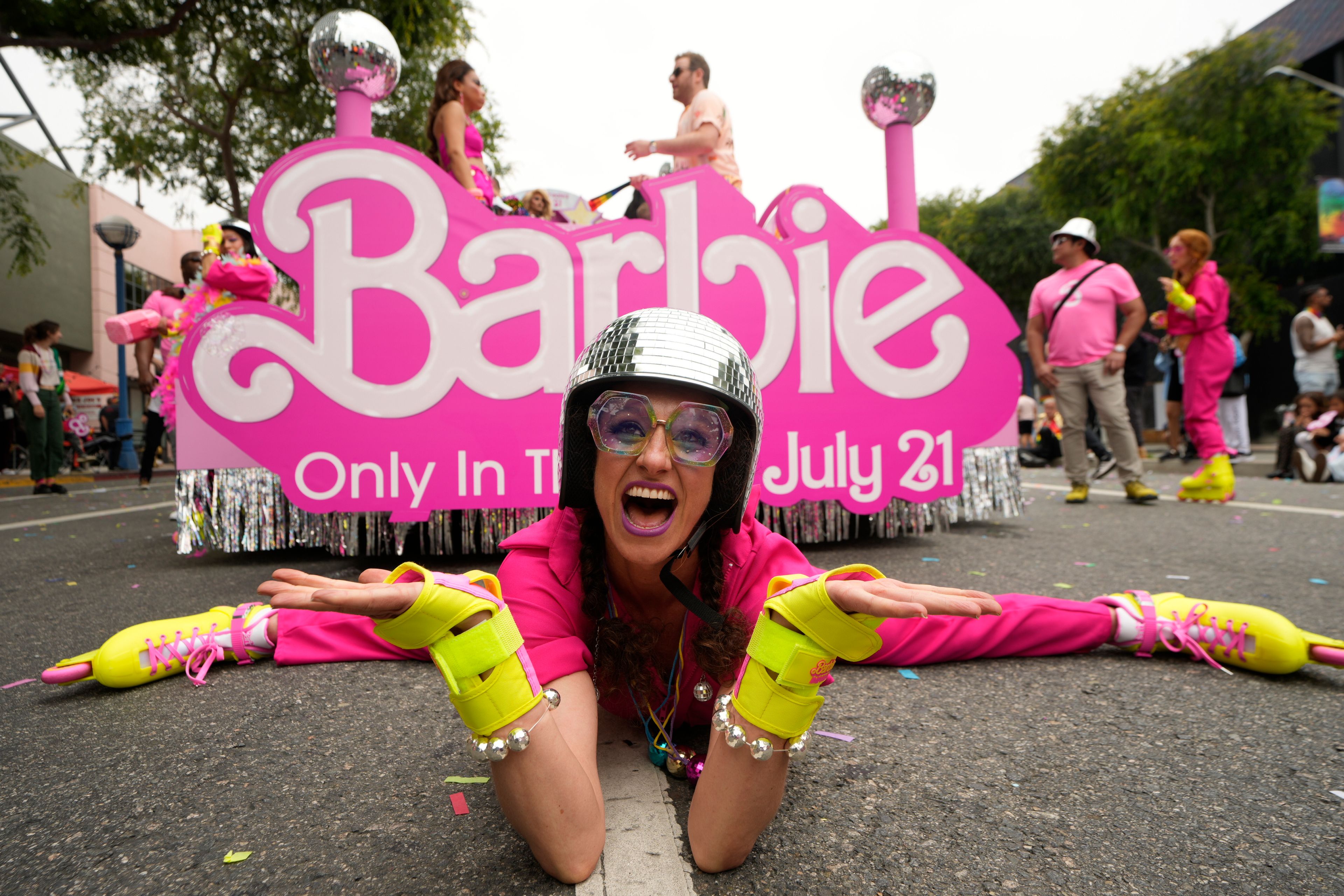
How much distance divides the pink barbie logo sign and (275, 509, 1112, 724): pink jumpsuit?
113 centimetres

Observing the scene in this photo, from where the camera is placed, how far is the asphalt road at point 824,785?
1.13 metres

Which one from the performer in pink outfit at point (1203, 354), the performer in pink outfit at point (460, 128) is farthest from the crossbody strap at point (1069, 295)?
the performer in pink outfit at point (460, 128)

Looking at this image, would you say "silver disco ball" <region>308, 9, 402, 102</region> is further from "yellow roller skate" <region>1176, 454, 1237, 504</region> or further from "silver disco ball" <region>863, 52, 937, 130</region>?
"yellow roller skate" <region>1176, 454, 1237, 504</region>

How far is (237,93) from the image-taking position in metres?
10.6

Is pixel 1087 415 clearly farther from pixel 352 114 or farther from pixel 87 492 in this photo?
pixel 87 492

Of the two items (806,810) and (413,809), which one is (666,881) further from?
(413,809)

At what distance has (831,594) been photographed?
1.00 m

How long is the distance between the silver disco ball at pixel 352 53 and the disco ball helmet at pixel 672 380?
3025 mm

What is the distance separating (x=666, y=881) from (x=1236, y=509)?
18.0 ft

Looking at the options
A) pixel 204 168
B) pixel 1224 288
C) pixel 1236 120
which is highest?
pixel 1236 120

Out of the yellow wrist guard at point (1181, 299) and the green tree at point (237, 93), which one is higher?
the green tree at point (237, 93)

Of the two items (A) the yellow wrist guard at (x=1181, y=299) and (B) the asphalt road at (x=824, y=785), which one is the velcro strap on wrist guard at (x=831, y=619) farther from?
(A) the yellow wrist guard at (x=1181, y=299)

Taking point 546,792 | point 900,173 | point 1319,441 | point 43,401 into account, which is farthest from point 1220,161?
point 43,401

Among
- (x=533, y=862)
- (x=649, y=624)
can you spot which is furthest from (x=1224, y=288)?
(x=533, y=862)
